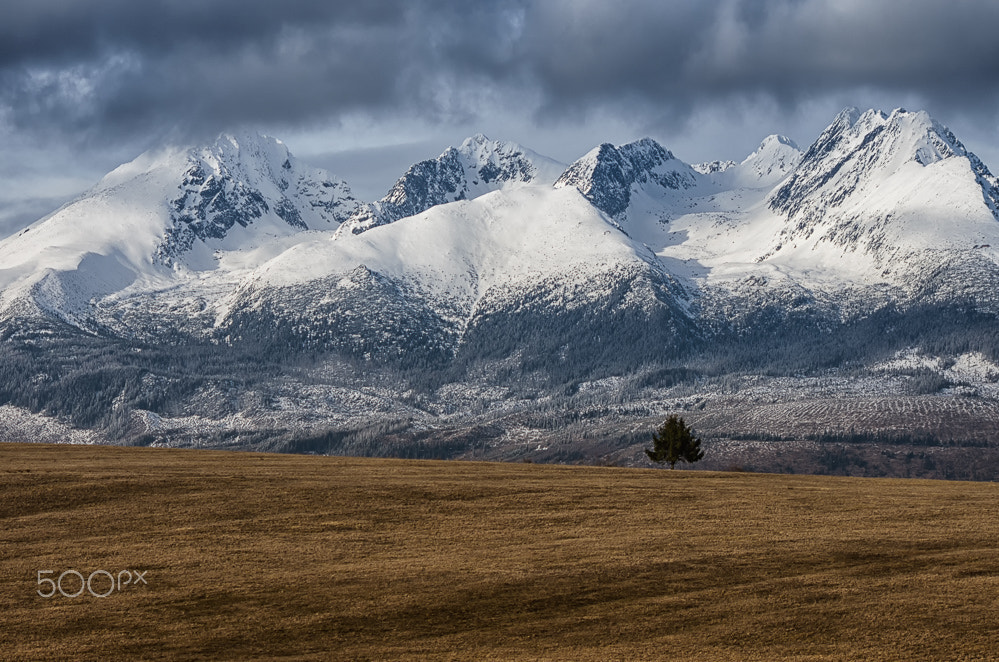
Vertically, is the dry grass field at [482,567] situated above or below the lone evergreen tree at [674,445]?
below

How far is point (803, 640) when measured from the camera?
59.3 metres

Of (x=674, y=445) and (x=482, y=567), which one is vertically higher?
(x=674, y=445)

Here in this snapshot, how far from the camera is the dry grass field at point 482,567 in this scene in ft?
194

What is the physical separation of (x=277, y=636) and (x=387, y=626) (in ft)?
16.6

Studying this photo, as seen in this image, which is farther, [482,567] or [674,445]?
[674,445]

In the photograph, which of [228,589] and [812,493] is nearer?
[228,589]

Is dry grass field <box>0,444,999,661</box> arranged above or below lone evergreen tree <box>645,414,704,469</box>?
below

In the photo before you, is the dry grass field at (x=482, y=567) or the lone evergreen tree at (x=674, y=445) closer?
the dry grass field at (x=482, y=567)

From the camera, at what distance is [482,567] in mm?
71062

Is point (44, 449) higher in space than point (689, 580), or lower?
higher

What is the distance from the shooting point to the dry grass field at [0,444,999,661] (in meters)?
59.2

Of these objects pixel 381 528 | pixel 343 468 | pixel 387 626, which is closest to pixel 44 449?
pixel 343 468

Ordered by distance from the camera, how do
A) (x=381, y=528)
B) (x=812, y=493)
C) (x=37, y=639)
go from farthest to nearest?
(x=812, y=493) < (x=381, y=528) < (x=37, y=639)

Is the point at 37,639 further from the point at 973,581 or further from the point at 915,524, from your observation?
the point at 915,524
